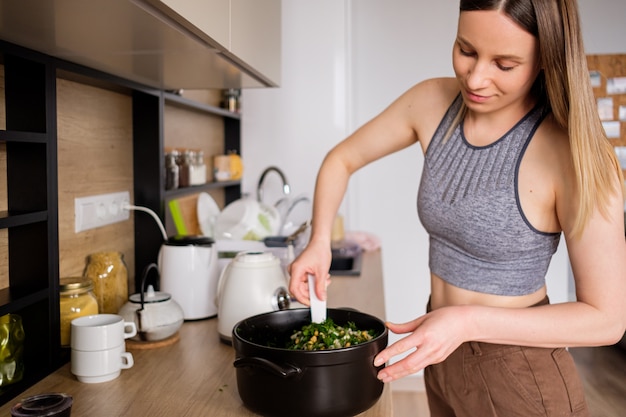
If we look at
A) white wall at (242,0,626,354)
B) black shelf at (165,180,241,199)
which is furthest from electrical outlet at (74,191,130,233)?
white wall at (242,0,626,354)

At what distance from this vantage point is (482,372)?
4.10ft

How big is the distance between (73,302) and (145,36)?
1.96 ft

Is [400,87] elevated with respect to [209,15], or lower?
elevated

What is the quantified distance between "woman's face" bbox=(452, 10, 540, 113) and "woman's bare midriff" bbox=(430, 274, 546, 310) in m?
0.37

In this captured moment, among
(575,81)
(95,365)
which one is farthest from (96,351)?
(575,81)

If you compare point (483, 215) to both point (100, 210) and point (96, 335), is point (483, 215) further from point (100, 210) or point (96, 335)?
point (100, 210)

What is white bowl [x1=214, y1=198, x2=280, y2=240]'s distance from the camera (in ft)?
7.27

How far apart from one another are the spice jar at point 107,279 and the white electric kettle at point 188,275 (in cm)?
11

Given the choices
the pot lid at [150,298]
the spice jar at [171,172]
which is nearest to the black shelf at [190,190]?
the spice jar at [171,172]

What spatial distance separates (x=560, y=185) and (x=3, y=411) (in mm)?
1036

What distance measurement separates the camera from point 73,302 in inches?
54.1

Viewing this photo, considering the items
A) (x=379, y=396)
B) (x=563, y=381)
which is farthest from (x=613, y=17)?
(x=379, y=396)

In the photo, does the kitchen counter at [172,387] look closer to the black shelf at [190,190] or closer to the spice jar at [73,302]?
the spice jar at [73,302]

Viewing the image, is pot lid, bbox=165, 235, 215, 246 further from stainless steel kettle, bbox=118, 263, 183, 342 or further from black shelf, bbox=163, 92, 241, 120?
black shelf, bbox=163, 92, 241, 120
